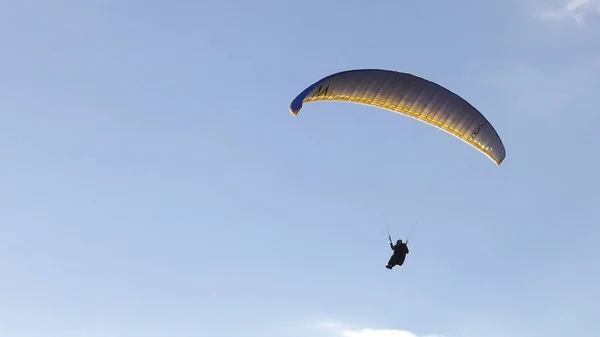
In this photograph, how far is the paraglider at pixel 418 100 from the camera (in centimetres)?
5384

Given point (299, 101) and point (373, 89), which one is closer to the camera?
point (299, 101)

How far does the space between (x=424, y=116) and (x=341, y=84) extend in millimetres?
4911

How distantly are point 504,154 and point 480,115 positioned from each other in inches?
96.7

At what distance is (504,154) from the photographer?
5703 cm

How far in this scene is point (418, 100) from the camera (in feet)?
182

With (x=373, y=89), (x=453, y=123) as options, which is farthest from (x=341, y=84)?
(x=453, y=123)

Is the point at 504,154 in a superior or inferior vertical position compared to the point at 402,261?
superior

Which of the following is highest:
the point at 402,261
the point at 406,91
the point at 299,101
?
the point at 406,91

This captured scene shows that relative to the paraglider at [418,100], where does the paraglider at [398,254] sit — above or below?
below

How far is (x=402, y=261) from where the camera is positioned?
55.8 metres

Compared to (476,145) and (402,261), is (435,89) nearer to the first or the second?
(476,145)

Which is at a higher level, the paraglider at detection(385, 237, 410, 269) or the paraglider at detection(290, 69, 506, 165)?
the paraglider at detection(290, 69, 506, 165)

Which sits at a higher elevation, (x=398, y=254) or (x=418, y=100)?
(x=418, y=100)

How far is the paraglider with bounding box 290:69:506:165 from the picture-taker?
5384cm
